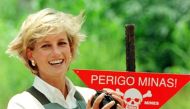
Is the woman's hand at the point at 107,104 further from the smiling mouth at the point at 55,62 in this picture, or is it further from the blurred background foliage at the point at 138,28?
the blurred background foliage at the point at 138,28

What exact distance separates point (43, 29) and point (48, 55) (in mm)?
117

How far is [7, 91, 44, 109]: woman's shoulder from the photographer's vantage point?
3021 mm

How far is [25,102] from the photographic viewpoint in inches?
119

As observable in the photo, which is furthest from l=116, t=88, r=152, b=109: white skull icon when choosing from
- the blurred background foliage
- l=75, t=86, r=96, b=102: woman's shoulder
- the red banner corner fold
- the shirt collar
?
the blurred background foliage

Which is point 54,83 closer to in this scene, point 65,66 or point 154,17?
point 65,66

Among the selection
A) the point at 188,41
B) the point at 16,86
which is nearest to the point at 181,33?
the point at 188,41

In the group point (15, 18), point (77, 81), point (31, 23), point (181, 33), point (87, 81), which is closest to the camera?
point (31, 23)

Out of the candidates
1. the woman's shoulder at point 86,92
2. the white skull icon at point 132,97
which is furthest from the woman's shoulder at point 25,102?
the white skull icon at point 132,97

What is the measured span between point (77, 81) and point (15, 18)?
261 centimetres

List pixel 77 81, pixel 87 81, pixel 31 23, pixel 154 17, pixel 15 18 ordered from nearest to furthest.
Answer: pixel 31 23 < pixel 87 81 < pixel 77 81 < pixel 154 17 < pixel 15 18

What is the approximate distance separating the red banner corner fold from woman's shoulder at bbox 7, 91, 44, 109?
343 mm

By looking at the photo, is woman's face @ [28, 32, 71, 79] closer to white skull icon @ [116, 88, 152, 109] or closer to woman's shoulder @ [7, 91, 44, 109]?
woman's shoulder @ [7, 91, 44, 109]

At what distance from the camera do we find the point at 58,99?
315cm

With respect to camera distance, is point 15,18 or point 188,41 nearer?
point 188,41
